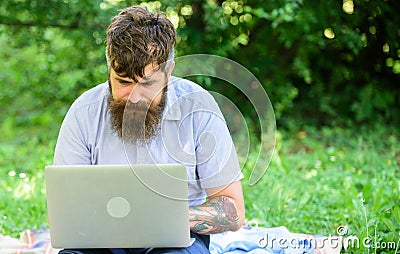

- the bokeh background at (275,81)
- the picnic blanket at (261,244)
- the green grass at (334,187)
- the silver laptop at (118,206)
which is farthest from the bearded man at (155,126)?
the bokeh background at (275,81)

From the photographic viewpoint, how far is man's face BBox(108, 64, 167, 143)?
2.53 meters

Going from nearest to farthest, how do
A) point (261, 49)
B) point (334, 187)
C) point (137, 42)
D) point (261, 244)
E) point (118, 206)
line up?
1. point (118, 206)
2. point (137, 42)
3. point (261, 244)
4. point (334, 187)
5. point (261, 49)

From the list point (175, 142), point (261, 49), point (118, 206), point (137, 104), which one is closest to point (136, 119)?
point (137, 104)

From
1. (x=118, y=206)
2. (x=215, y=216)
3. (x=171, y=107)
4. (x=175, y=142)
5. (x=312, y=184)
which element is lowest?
(x=312, y=184)

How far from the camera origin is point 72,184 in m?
2.22

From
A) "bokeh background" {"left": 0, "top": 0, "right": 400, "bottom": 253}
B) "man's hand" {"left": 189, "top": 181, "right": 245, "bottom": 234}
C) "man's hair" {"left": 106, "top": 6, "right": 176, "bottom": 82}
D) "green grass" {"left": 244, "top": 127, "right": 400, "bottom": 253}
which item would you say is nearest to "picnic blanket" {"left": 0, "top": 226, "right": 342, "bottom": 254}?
"green grass" {"left": 244, "top": 127, "right": 400, "bottom": 253}

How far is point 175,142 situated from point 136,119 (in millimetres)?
170

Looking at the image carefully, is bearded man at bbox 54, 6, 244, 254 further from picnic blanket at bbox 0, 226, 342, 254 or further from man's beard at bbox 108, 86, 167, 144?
picnic blanket at bbox 0, 226, 342, 254

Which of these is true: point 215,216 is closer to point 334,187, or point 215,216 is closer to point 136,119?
point 136,119

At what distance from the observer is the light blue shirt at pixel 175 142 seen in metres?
2.58

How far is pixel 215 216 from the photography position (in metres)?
2.52

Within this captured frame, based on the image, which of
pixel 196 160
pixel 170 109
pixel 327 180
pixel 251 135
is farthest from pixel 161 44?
pixel 251 135

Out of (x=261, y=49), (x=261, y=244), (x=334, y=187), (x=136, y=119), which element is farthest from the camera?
(x=261, y=49)

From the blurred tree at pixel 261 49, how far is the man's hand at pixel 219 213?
225 centimetres
